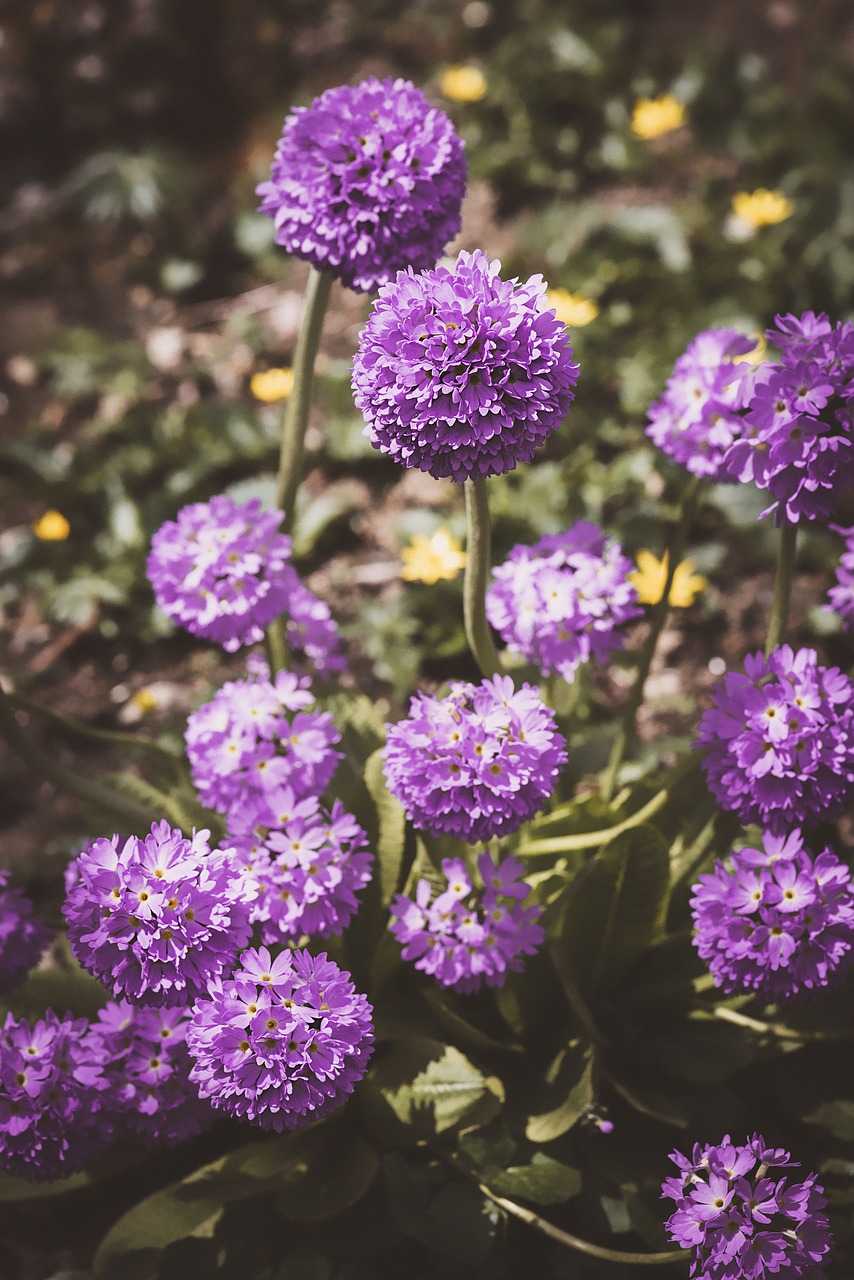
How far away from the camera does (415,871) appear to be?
2.40 meters

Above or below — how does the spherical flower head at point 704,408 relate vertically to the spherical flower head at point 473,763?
above

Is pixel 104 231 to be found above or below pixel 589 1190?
above

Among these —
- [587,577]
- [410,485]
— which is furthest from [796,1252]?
[410,485]

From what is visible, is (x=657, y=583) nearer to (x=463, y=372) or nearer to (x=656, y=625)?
(x=656, y=625)

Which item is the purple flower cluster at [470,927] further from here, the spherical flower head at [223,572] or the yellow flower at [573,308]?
the yellow flower at [573,308]

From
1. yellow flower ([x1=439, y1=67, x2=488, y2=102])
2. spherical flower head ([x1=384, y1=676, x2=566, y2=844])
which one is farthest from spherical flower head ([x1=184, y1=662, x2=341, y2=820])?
yellow flower ([x1=439, y1=67, x2=488, y2=102])

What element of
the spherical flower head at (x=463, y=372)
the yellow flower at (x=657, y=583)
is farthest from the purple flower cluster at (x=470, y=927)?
the yellow flower at (x=657, y=583)

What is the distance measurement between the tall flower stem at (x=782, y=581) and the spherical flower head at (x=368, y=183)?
0.86 meters

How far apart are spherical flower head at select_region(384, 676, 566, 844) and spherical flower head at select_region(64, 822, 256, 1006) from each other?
34 cm

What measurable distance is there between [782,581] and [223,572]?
111 centimetres

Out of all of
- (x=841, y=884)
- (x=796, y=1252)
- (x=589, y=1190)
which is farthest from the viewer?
(x=589, y=1190)

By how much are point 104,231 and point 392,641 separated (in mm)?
2842

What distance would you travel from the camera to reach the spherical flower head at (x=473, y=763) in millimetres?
1975

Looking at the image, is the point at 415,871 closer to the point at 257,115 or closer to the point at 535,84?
the point at 535,84
